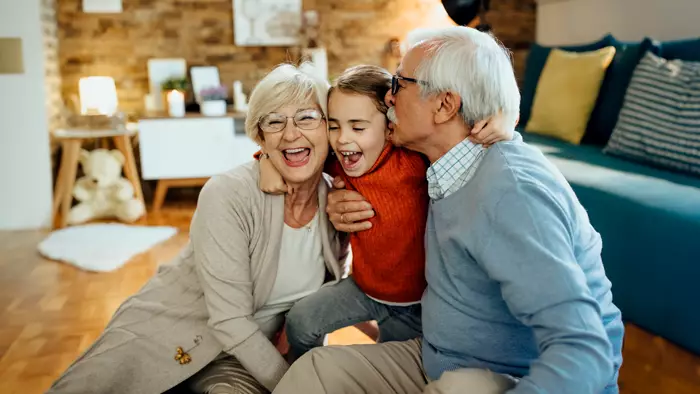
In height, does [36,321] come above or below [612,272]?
below

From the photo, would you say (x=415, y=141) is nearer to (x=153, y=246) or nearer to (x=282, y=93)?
(x=282, y=93)

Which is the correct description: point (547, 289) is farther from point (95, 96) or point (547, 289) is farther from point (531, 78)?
point (95, 96)

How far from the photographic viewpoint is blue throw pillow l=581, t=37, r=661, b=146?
3109 millimetres

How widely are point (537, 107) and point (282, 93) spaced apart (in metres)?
2.39

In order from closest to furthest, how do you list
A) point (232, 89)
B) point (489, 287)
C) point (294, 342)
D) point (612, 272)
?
point (489, 287)
point (294, 342)
point (612, 272)
point (232, 89)

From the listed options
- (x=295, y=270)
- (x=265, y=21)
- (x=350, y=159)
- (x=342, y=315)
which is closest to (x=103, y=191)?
(x=265, y=21)

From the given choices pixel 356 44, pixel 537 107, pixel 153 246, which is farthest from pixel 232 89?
pixel 537 107

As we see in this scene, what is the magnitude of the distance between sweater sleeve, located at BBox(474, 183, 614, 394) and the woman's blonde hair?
718 millimetres

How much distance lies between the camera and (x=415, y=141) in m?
1.38

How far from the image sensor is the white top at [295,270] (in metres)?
1.79

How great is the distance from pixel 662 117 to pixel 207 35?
3413 mm

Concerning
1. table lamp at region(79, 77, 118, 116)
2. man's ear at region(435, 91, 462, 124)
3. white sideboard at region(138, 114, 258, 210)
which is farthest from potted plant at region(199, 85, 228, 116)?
man's ear at region(435, 91, 462, 124)

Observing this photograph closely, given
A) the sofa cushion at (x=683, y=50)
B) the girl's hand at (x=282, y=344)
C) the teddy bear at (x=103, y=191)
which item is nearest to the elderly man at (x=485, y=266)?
the girl's hand at (x=282, y=344)

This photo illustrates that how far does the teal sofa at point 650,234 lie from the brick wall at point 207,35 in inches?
97.4
